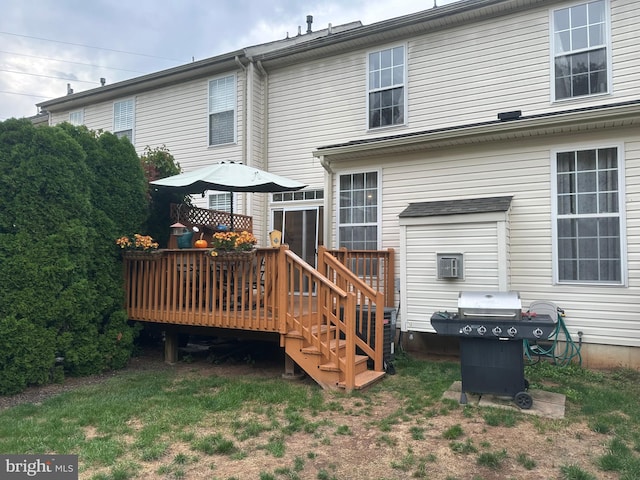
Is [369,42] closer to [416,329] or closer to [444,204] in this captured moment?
[444,204]

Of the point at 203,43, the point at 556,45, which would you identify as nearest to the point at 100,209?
the point at 556,45

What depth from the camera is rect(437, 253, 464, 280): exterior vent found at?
610 centimetres

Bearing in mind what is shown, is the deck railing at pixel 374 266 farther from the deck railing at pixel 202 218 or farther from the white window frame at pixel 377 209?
the deck railing at pixel 202 218

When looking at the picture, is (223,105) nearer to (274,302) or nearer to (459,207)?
(459,207)

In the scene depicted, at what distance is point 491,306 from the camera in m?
4.31

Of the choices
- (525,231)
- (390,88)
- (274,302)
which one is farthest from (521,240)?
(390,88)

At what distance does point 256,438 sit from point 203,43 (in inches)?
857

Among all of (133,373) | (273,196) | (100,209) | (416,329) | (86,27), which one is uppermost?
(86,27)

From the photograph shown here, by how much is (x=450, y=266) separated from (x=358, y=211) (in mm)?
2295

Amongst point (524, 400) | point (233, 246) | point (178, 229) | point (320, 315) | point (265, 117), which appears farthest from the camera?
point (265, 117)

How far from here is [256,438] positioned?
3.63 metres

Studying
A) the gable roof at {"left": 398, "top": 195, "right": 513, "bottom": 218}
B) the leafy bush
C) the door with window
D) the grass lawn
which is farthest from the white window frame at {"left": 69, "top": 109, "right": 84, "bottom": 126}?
the gable roof at {"left": 398, "top": 195, "right": 513, "bottom": 218}

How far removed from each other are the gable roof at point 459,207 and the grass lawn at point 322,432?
221 cm

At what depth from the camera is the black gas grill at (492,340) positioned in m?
4.21
